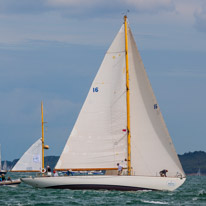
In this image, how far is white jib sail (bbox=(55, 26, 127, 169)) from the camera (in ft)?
171

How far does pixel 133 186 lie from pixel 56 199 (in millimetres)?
5976

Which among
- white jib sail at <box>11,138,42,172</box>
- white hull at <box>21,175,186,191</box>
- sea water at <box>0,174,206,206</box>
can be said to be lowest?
sea water at <box>0,174,206,206</box>

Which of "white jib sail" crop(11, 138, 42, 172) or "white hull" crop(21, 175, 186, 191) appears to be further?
"white jib sail" crop(11, 138, 42, 172)

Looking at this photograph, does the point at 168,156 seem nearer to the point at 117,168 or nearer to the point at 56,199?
the point at 117,168

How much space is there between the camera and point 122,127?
171 feet

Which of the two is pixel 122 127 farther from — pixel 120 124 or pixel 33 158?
pixel 33 158

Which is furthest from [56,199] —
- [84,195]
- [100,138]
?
[100,138]

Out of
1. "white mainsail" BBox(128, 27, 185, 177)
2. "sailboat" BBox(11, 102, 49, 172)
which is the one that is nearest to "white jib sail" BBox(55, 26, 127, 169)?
"white mainsail" BBox(128, 27, 185, 177)

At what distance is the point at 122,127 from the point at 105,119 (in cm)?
151

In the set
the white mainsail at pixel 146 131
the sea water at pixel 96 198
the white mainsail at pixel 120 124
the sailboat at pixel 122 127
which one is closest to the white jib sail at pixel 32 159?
the sea water at pixel 96 198

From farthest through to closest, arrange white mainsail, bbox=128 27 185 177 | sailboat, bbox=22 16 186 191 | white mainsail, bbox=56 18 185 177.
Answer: white mainsail, bbox=128 27 185 177 → white mainsail, bbox=56 18 185 177 → sailboat, bbox=22 16 186 191

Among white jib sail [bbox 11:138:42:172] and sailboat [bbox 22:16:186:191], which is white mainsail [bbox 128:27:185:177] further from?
white jib sail [bbox 11:138:42:172]

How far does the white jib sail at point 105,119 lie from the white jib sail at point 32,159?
1961 cm

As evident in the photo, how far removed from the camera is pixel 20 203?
4625 cm
